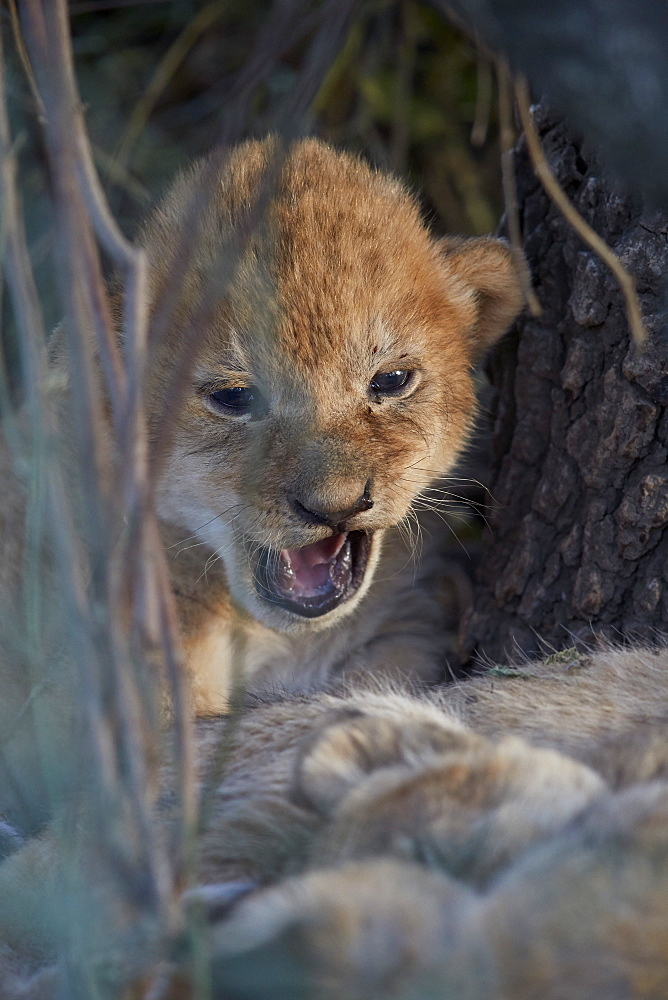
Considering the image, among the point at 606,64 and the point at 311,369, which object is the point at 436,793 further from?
the point at 311,369

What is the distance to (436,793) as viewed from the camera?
119 centimetres

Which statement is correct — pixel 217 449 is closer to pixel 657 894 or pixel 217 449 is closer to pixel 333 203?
pixel 333 203

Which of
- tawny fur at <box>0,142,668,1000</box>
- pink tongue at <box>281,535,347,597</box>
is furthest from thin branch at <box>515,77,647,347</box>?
pink tongue at <box>281,535,347,597</box>

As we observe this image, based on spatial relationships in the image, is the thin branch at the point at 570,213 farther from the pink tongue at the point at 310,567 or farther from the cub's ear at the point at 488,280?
the pink tongue at the point at 310,567

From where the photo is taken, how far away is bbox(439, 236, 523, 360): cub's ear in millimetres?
2322

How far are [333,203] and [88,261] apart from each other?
1.31 metres

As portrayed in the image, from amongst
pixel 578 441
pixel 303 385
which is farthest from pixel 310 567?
pixel 578 441

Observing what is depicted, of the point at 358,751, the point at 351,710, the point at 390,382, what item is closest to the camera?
the point at 358,751

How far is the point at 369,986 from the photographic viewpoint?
0.95 m

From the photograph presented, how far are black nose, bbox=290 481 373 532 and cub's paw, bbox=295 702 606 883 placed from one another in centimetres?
70

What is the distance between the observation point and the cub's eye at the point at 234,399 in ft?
7.23

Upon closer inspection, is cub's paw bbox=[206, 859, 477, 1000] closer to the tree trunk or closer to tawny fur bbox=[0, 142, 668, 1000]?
tawny fur bbox=[0, 142, 668, 1000]

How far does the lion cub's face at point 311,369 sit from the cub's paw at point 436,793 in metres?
0.75

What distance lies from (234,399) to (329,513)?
0.36 meters
